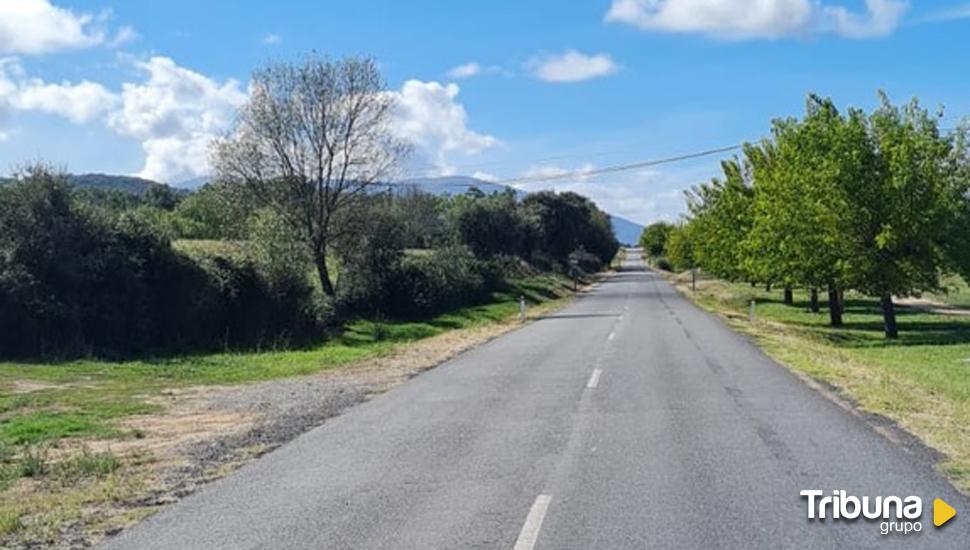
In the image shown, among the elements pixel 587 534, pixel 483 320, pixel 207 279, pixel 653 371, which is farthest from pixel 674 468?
pixel 483 320

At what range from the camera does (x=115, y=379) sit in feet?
66.1

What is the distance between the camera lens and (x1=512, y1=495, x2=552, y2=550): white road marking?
266 inches

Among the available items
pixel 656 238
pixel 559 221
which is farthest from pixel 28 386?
pixel 656 238

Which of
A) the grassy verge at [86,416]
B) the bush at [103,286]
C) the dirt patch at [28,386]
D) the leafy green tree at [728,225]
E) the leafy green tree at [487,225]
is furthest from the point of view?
the leafy green tree at [487,225]

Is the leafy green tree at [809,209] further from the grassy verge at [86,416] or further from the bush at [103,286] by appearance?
the bush at [103,286]

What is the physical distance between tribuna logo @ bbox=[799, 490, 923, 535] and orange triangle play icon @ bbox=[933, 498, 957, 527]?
0.11 meters

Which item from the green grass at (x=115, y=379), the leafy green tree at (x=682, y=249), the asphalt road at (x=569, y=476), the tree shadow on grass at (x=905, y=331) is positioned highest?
the leafy green tree at (x=682, y=249)

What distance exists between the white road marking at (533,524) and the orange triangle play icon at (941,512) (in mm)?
2980

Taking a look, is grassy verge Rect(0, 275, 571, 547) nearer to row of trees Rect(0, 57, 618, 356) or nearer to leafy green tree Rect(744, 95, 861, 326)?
row of trees Rect(0, 57, 618, 356)

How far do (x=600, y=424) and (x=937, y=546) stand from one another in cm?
577

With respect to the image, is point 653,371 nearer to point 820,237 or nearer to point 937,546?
point 937,546

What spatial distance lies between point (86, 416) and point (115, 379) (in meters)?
5.98

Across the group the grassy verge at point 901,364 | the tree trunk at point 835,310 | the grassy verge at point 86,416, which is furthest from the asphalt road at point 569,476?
the tree trunk at point 835,310

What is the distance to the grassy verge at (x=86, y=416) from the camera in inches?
336
